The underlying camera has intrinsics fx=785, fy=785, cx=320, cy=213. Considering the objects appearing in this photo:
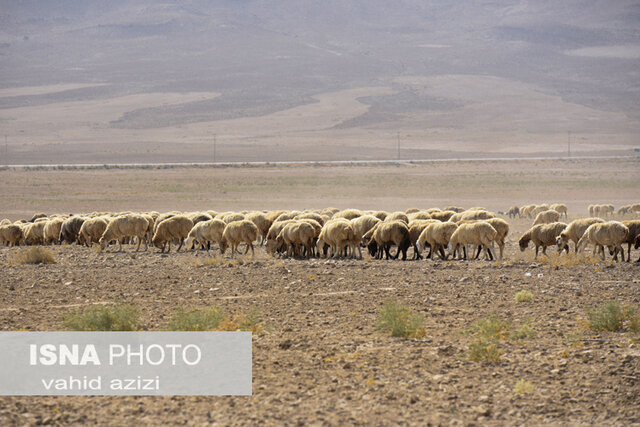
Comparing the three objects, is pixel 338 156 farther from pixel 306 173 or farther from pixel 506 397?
pixel 506 397

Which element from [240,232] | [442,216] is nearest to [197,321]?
[240,232]

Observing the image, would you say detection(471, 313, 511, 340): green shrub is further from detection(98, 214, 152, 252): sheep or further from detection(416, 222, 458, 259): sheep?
detection(98, 214, 152, 252): sheep

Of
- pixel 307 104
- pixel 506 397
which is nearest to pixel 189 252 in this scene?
pixel 506 397

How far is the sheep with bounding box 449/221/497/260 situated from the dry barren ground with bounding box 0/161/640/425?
31.7 inches

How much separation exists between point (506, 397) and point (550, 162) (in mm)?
88018

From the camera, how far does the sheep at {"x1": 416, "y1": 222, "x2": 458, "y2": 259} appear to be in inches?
744

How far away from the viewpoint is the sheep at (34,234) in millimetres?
26438

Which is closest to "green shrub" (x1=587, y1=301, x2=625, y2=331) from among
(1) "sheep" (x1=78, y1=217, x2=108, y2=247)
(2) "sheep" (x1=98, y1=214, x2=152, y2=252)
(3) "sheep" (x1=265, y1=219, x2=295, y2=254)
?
(3) "sheep" (x1=265, y1=219, x2=295, y2=254)

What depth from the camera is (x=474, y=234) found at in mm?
18078

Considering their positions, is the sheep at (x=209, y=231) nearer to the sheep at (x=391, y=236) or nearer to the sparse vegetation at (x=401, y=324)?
the sheep at (x=391, y=236)

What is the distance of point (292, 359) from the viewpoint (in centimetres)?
913

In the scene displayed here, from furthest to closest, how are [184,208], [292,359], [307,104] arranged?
[307,104] → [184,208] → [292,359]

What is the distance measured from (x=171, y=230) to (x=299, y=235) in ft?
14.9

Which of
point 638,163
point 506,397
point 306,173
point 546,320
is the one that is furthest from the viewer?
point 638,163
